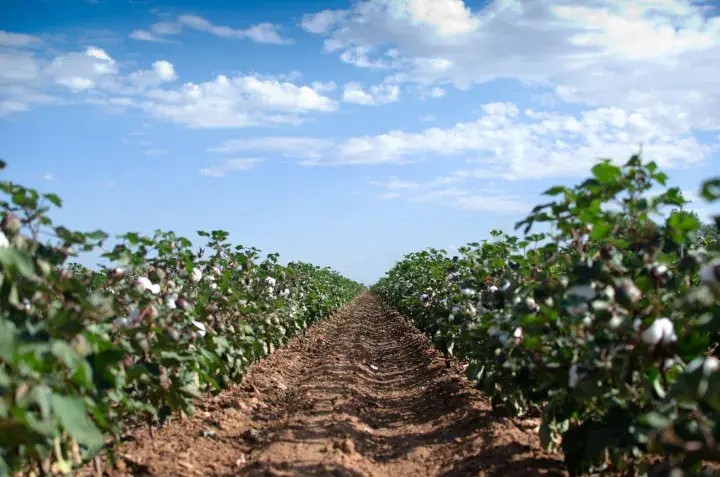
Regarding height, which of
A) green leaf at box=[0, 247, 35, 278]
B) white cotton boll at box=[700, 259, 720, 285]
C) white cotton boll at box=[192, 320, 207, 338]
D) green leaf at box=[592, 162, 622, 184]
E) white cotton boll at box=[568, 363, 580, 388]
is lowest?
white cotton boll at box=[568, 363, 580, 388]

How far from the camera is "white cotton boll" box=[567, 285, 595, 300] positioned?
2.86 m

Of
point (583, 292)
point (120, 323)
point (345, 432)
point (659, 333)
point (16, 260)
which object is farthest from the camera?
point (345, 432)

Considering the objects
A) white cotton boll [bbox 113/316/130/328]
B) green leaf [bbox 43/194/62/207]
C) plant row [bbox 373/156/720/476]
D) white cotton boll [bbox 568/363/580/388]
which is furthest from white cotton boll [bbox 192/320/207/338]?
white cotton boll [bbox 568/363/580/388]

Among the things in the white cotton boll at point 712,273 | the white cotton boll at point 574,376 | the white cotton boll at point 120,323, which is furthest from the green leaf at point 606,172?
the white cotton boll at point 120,323

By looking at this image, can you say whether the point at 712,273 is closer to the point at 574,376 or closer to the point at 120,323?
the point at 574,376

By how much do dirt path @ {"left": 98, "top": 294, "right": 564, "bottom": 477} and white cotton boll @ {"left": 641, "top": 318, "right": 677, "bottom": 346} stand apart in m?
1.45

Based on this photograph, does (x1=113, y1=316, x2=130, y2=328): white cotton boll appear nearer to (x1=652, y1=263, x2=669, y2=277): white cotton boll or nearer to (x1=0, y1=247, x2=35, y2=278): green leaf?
(x1=0, y1=247, x2=35, y2=278): green leaf

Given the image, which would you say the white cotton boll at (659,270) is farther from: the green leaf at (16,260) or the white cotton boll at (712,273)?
the green leaf at (16,260)

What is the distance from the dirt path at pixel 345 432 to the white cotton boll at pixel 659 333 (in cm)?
145

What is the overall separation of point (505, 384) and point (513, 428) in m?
0.54

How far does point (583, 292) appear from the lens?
9.45 ft

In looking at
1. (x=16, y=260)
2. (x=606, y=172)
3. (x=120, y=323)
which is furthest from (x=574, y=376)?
(x=120, y=323)

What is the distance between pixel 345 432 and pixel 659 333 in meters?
3.27

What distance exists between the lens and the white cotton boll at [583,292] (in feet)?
9.38
